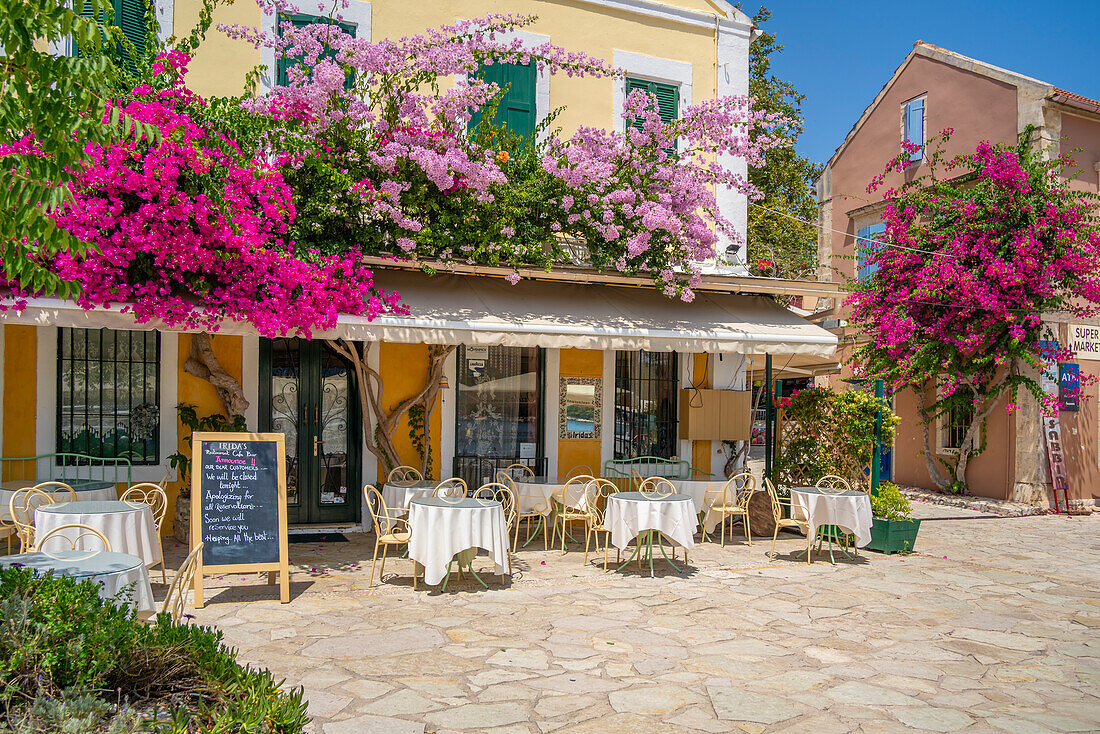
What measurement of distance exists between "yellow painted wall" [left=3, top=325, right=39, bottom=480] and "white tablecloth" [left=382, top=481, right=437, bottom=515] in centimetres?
404

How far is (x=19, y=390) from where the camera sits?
353 inches

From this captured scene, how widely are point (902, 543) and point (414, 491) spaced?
20.0ft

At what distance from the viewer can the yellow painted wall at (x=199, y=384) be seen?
9422 millimetres

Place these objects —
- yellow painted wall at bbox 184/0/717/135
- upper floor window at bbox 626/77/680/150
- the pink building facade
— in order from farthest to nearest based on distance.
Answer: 1. the pink building facade
2. upper floor window at bbox 626/77/680/150
3. yellow painted wall at bbox 184/0/717/135

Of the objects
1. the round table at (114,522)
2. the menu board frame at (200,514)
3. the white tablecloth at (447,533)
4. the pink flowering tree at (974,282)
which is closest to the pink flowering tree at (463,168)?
the menu board frame at (200,514)

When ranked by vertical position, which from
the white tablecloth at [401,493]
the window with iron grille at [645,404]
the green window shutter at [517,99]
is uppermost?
the green window shutter at [517,99]

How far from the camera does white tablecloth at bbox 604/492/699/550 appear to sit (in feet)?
26.8

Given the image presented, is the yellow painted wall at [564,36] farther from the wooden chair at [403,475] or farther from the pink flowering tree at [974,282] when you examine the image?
the pink flowering tree at [974,282]

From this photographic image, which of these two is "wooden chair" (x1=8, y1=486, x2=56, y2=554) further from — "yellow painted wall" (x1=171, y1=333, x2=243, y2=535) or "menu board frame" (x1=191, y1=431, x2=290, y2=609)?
"yellow painted wall" (x1=171, y1=333, x2=243, y2=535)

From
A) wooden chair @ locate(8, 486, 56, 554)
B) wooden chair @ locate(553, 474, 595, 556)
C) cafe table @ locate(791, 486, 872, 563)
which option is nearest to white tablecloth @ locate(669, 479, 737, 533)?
cafe table @ locate(791, 486, 872, 563)

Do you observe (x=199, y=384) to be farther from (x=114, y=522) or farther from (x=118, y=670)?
(x=118, y=670)

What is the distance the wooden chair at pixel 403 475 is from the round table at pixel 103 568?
15.7 feet

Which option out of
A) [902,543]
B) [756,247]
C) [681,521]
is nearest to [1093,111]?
[756,247]

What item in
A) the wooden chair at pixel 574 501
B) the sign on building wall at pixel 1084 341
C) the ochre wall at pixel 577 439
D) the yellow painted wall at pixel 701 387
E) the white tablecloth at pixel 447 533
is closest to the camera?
the white tablecloth at pixel 447 533
